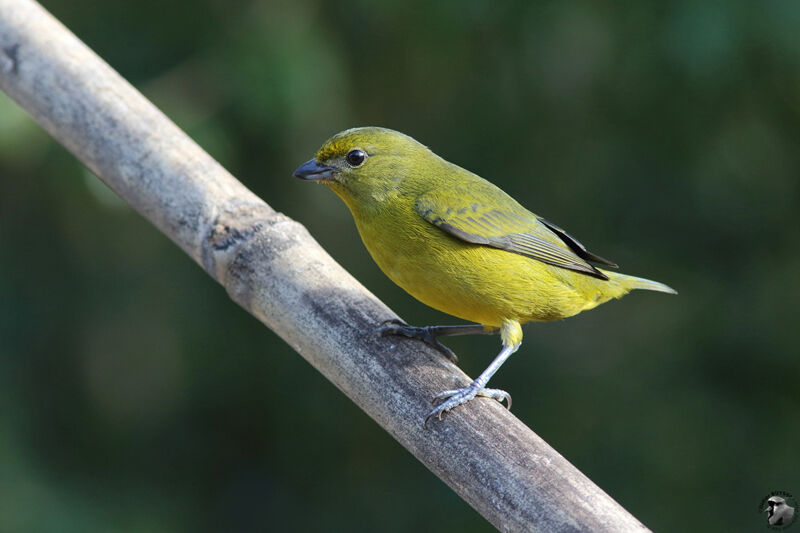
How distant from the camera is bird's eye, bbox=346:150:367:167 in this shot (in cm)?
335

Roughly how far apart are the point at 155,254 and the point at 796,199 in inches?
153

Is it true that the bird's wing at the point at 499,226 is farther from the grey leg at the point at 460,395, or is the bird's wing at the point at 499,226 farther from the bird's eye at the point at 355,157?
the grey leg at the point at 460,395

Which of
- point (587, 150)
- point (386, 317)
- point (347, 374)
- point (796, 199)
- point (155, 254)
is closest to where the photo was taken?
point (347, 374)

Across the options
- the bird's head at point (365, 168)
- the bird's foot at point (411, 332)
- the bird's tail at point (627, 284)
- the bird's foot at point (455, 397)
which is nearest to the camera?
the bird's foot at point (455, 397)

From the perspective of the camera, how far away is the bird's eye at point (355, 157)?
132 inches

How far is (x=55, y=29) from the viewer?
3357mm

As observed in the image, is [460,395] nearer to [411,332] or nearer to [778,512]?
[411,332]

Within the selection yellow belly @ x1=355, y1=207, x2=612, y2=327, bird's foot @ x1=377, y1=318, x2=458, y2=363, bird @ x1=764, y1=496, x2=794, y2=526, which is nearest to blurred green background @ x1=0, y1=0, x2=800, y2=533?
bird @ x1=764, y1=496, x2=794, y2=526

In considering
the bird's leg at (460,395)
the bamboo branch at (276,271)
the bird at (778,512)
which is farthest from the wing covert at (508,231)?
the bird at (778,512)

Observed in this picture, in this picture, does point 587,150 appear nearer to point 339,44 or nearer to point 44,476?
point 339,44

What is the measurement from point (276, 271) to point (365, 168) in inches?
24.4

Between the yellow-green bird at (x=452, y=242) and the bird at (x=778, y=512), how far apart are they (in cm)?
157

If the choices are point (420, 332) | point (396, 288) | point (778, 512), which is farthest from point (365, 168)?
point (778, 512)

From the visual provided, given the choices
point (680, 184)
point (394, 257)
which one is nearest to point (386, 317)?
point (394, 257)
